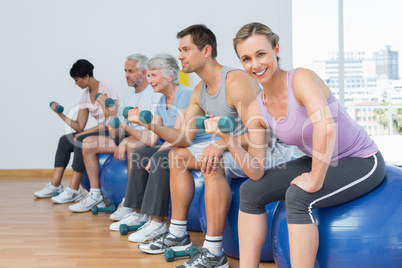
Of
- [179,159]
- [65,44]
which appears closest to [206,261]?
[179,159]

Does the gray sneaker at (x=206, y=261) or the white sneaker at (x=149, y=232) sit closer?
the gray sneaker at (x=206, y=261)

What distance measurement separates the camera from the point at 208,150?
171 cm

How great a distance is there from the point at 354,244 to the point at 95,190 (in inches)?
75.2

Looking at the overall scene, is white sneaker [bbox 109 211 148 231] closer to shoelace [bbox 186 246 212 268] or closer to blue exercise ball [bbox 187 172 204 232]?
blue exercise ball [bbox 187 172 204 232]

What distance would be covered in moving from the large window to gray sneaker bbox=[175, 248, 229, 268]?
2901 mm

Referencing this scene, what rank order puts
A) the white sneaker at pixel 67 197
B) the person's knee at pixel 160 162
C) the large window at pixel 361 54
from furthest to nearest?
the large window at pixel 361 54 → the white sneaker at pixel 67 197 → the person's knee at pixel 160 162

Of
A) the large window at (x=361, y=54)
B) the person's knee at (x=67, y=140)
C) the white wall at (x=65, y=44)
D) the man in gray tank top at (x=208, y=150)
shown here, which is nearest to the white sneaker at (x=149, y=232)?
the man in gray tank top at (x=208, y=150)

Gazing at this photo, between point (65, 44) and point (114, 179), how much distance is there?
2.29 metres

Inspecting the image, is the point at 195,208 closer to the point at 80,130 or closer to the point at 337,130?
the point at 337,130

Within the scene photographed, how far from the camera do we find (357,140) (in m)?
1.41

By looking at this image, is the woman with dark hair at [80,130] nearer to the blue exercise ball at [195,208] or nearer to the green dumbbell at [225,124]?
the blue exercise ball at [195,208]

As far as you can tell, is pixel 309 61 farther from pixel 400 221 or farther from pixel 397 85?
pixel 400 221

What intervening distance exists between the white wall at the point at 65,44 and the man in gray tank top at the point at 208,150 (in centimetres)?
246

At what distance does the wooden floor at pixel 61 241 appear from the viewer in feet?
6.12
